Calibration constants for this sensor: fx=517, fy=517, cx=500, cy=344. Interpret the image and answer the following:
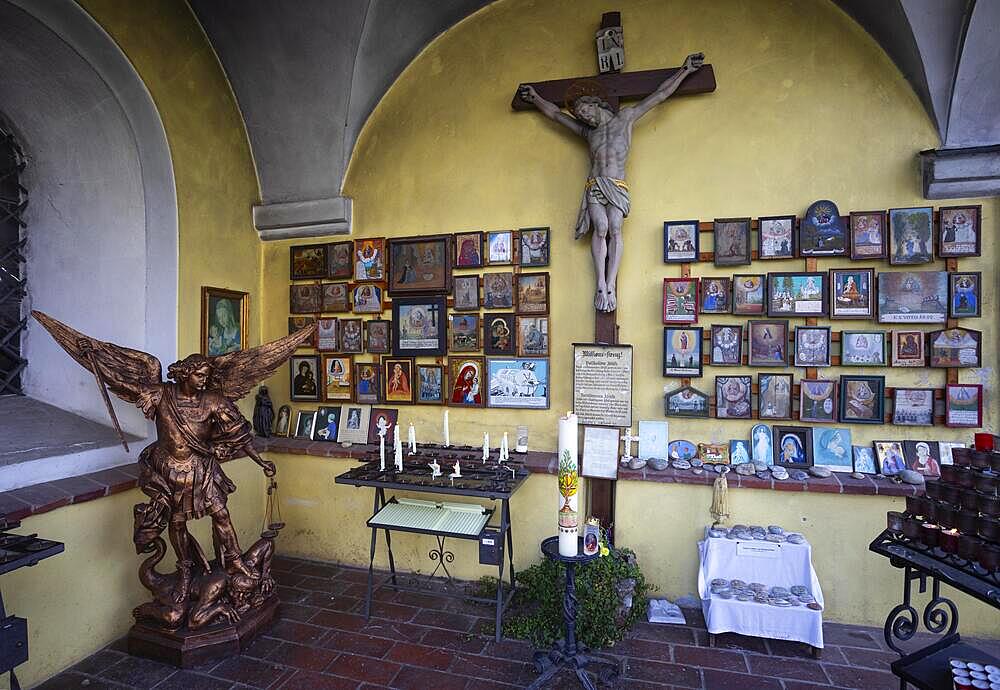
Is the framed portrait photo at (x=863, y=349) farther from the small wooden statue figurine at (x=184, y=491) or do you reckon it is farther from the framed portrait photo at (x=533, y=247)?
the small wooden statue figurine at (x=184, y=491)

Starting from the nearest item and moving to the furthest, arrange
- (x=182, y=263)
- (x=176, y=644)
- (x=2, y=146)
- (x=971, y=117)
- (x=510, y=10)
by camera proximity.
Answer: (x=176, y=644) < (x=971, y=117) < (x=2, y=146) < (x=182, y=263) < (x=510, y=10)

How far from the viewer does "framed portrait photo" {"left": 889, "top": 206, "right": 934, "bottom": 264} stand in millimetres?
3629

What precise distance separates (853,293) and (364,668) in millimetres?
4148

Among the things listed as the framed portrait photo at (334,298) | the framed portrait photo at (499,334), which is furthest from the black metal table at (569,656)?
the framed portrait photo at (334,298)

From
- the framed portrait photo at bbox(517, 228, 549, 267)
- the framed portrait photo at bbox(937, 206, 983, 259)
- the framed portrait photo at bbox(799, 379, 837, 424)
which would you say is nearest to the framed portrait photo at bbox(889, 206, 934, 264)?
the framed portrait photo at bbox(937, 206, 983, 259)

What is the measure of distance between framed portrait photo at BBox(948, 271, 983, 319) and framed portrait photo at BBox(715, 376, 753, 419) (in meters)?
1.40

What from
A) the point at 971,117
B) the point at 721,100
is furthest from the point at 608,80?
the point at 971,117

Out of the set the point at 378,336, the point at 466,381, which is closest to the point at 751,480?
the point at 466,381

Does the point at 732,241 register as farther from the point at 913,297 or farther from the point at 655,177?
the point at 913,297

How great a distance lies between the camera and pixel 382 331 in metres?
4.65

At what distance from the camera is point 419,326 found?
4.54 m

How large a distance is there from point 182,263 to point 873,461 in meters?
5.42

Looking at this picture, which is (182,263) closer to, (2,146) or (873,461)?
(2,146)

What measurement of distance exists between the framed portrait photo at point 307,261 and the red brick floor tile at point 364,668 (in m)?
3.12
